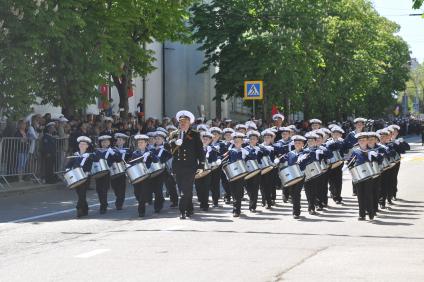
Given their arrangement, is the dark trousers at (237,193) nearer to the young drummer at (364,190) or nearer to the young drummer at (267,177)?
the young drummer at (267,177)

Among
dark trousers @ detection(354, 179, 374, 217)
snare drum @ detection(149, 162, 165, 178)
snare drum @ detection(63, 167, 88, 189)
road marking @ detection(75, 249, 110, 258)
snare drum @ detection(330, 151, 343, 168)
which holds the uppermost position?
snare drum @ detection(330, 151, 343, 168)

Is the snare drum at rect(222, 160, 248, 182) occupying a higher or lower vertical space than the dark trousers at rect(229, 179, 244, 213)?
higher

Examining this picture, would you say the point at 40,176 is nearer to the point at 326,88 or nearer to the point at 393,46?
the point at 326,88

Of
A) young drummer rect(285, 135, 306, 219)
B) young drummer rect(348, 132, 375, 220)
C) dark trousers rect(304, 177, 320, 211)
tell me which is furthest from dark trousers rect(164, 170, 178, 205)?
young drummer rect(348, 132, 375, 220)

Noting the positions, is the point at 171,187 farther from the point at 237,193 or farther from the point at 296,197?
the point at 296,197

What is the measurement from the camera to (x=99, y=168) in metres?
17.1

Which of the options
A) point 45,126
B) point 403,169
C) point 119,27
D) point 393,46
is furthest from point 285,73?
A: point 393,46

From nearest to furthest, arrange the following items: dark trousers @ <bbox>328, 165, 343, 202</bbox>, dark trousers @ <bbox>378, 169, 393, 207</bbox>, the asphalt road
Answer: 1. the asphalt road
2. dark trousers @ <bbox>378, 169, 393, 207</bbox>
3. dark trousers @ <bbox>328, 165, 343, 202</bbox>

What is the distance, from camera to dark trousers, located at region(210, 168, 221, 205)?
18.5m

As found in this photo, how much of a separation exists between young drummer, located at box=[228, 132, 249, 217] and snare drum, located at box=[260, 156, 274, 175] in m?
0.74

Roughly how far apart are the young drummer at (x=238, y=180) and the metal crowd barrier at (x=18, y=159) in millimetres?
7283

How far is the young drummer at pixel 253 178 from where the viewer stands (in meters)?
17.3

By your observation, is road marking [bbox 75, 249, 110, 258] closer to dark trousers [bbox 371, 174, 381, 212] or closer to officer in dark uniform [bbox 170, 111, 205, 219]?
officer in dark uniform [bbox 170, 111, 205, 219]

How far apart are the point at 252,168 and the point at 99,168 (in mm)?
2804
